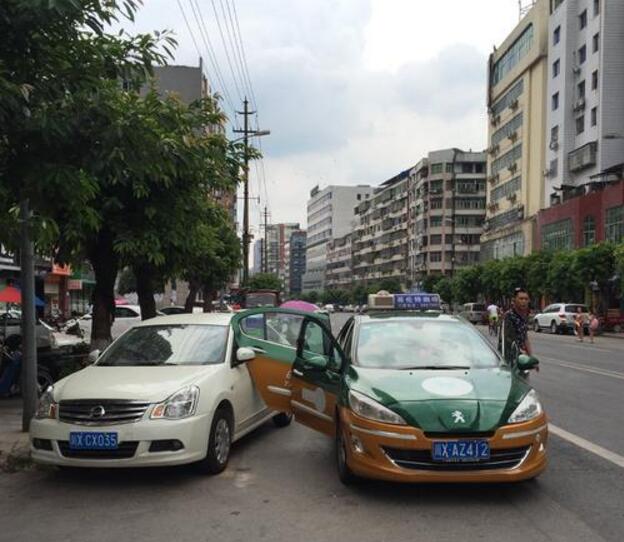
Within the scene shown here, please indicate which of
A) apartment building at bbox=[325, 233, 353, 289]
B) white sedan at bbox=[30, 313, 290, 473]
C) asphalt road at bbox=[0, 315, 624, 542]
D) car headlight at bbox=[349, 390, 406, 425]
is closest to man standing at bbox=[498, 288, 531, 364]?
asphalt road at bbox=[0, 315, 624, 542]

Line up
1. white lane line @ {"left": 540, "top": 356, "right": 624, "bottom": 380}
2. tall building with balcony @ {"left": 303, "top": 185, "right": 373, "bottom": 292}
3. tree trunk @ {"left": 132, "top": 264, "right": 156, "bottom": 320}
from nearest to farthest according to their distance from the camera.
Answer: tree trunk @ {"left": 132, "top": 264, "right": 156, "bottom": 320}, white lane line @ {"left": 540, "top": 356, "right": 624, "bottom": 380}, tall building with balcony @ {"left": 303, "top": 185, "right": 373, "bottom": 292}

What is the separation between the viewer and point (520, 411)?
5.76 meters

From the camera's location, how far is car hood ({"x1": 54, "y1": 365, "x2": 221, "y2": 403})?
627 centimetres

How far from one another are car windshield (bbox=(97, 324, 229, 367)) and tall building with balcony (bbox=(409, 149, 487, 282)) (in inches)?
4141

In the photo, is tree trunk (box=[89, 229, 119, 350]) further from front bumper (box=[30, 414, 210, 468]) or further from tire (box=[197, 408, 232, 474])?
front bumper (box=[30, 414, 210, 468])

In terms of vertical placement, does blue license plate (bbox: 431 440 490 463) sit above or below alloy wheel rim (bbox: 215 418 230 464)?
above

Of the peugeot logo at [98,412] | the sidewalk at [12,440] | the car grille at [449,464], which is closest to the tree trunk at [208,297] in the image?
the sidewalk at [12,440]

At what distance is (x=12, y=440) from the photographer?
811 centimetres

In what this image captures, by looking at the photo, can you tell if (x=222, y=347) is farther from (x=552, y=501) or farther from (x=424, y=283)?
(x=424, y=283)

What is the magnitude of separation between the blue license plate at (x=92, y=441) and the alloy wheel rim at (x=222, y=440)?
3.40ft

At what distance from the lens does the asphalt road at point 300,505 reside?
16.3ft

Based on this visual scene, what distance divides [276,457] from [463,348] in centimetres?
230

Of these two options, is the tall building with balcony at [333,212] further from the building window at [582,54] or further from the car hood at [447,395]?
the car hood at [447,395]

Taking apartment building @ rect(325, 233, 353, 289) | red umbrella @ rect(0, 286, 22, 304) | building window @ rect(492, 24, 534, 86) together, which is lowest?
red umbrella @ rect(0, 286, 22, 304)
